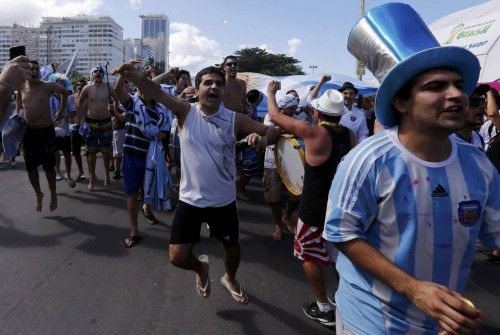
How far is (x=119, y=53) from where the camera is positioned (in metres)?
112

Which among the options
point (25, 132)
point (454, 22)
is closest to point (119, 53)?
point (454, 22)

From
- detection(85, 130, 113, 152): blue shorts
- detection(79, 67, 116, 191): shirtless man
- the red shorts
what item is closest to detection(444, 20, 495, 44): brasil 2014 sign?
detection(79, 67, 116, 191): shirtless man

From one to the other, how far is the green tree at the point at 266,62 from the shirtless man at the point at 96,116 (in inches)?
1963

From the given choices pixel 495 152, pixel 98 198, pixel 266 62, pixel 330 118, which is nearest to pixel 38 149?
pixel 98 198

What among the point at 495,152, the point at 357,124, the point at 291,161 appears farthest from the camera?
the point at 357,124

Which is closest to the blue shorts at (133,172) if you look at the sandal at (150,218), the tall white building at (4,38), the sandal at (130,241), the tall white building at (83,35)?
the sandal at (130,241)

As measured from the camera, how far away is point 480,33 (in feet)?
46.4

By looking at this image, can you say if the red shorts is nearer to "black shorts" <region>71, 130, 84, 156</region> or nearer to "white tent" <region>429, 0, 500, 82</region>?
"black shorts" <region>71, 130, 84, 156</region>

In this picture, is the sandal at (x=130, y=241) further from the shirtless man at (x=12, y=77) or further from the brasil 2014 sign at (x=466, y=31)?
the brasil 2014 sign at (x=466, y=31)

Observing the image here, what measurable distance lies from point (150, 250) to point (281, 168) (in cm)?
179

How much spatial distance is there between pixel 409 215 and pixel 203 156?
6.77 ft

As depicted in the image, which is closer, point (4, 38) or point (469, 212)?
point (469, 212)

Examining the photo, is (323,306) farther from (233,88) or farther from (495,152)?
(233,88)

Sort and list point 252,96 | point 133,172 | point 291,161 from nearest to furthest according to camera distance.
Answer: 1. point 291,161
2. point 133,172
3. point 252,96
